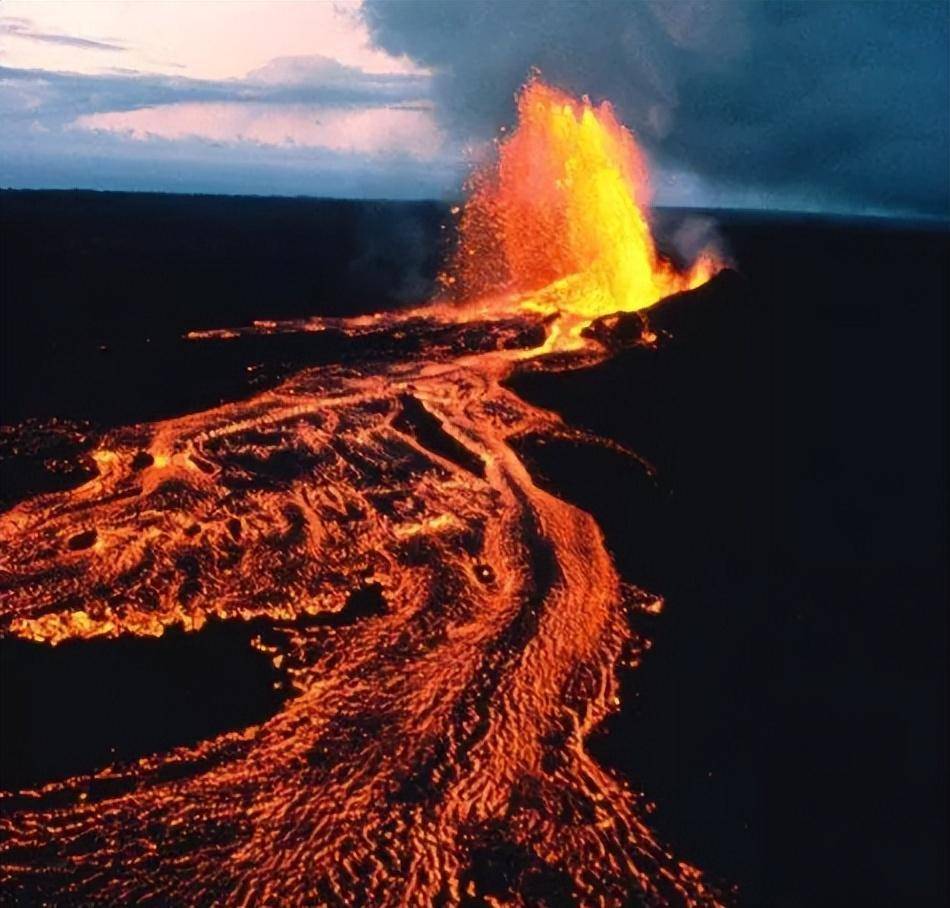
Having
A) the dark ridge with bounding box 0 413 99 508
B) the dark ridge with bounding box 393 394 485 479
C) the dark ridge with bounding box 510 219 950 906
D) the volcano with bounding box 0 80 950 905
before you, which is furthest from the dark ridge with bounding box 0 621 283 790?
the dark ridge with bounding box 393 394 485 479

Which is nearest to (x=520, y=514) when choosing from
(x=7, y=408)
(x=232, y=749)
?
(x=232, y=749)

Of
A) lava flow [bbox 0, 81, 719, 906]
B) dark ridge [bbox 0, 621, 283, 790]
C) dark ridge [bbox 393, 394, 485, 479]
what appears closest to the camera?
lava flow [bbox 0, 81, 719, 906]

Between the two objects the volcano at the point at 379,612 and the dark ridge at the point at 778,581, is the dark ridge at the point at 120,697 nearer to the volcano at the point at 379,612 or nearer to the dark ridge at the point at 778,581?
the volcano at the point at 379,612

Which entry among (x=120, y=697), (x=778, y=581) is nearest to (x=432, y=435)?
(x=778, y=581)

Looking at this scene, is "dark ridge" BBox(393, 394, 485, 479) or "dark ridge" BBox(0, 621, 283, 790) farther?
"dark ridge" BBox(393, 394, 485, 479)

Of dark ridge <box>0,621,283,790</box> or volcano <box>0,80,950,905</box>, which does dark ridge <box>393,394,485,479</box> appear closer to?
volcano <box>0,80,950,905</box>

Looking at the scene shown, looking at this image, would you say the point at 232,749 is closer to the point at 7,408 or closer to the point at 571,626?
the point at 571,626

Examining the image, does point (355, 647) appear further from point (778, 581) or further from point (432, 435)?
point (432, 435)

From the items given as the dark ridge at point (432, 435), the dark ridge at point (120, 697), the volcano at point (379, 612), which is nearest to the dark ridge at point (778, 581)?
the volcano at point (379, 612)
